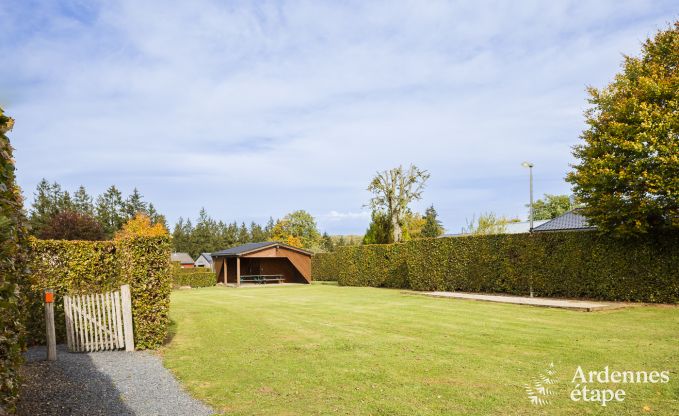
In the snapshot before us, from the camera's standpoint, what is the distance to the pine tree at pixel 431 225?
72.8 meters

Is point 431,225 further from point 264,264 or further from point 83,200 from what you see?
point 83,200

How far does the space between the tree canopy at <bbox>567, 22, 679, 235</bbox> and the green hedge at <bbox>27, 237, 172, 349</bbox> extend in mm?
14963

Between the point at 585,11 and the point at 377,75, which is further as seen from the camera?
the point at 377,75

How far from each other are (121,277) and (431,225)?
69385 millimetres

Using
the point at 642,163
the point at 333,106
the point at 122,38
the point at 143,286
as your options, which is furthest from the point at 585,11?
the point at 143,286

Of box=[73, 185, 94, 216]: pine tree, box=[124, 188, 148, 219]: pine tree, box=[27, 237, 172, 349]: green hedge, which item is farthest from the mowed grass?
box=[124, 188, 148, 219]: pine tree

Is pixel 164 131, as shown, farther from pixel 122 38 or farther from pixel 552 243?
pixel 552 243

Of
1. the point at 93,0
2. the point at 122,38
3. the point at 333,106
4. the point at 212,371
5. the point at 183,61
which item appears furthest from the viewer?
the point at 333,106

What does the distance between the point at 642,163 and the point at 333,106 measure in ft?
40.4

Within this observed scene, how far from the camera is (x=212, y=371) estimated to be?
23.8 ft

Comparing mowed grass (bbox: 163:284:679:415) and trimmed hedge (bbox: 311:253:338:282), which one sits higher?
mowed grass (bbox: 163:284:679:415)

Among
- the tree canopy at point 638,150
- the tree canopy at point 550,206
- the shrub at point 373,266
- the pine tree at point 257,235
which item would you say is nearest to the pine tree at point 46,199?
the pine tree at point 257,235

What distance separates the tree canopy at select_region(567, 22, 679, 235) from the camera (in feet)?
45.9

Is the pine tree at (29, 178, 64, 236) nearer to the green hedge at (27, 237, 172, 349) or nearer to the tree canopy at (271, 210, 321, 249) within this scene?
the tree canopy at (271, 210, 321, 249)
